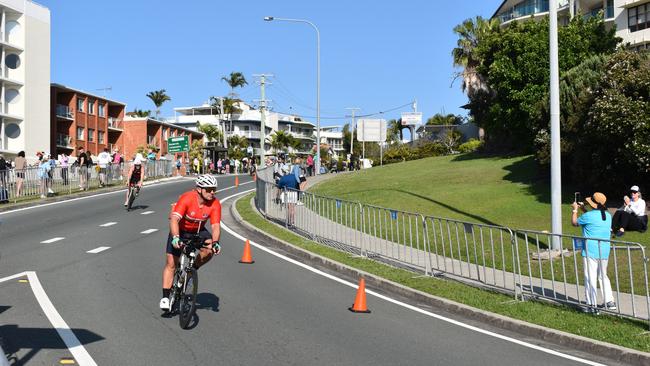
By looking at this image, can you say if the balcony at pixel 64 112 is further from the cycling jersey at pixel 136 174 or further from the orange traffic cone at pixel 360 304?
the orange traffic cone at pixel 360 304

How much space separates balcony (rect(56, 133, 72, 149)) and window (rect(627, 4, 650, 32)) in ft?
176

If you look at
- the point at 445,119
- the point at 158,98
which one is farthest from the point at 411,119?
the point at 158,98

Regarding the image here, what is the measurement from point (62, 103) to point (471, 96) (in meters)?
42.3

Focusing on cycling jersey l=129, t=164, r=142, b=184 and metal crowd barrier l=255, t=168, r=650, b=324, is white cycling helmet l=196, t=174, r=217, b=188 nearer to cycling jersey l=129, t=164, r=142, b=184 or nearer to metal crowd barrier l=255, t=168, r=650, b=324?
metal crowd barrier l=255, t=168, r=650, b=324

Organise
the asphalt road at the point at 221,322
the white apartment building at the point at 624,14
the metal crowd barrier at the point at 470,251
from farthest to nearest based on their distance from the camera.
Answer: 1. the white apartment building at the point at 624,14
2. the metal crowd barrier at the point at 470,251
3. the asphalt road at the point at 221,322

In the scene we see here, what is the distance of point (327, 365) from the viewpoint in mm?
6344

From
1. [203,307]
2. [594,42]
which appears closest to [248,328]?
[203,307]

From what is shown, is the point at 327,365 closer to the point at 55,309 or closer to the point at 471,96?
the point at 55,309

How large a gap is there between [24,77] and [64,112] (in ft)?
25.6

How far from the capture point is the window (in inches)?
1828

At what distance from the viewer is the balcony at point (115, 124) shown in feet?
258

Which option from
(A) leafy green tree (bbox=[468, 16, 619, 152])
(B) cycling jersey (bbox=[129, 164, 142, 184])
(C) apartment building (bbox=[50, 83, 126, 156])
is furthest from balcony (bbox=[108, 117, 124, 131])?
(B) cycling jersey (bbox=[129, 164, 142, 184])

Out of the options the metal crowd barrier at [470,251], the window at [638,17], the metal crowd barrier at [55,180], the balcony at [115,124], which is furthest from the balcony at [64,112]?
the metal crowd barrier at [470,251]

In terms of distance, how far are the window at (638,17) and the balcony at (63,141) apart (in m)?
53.6
